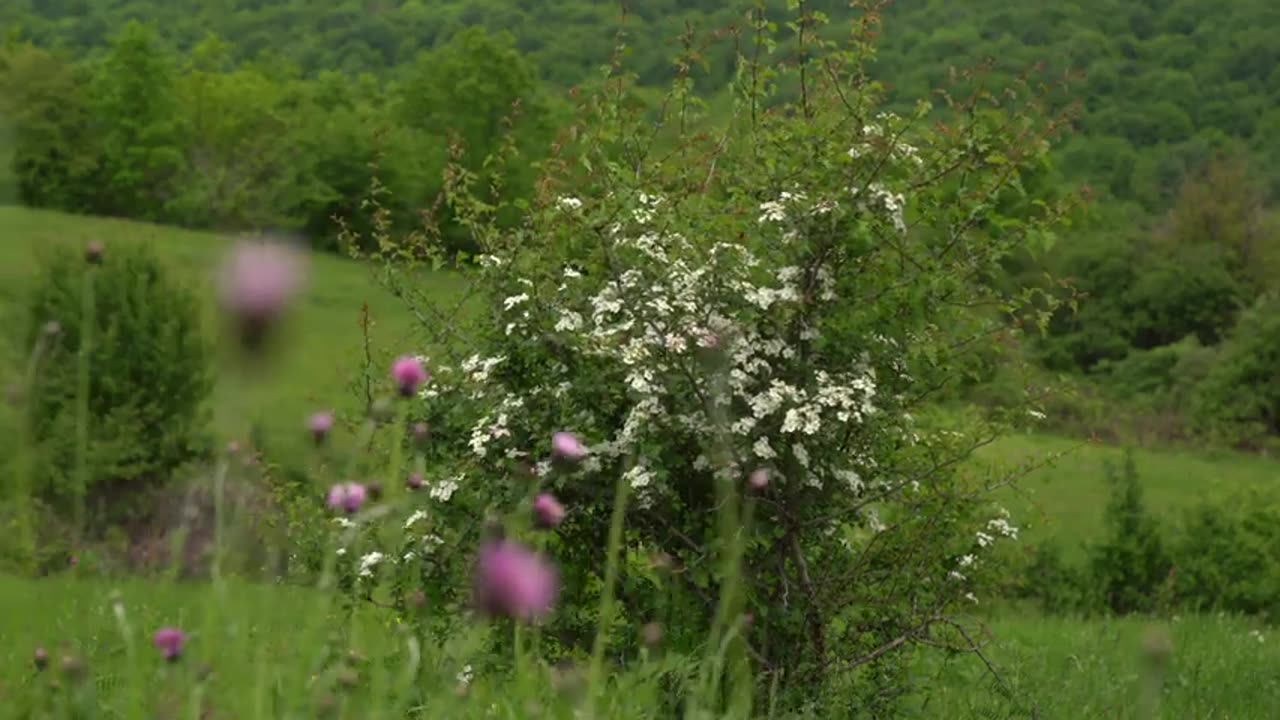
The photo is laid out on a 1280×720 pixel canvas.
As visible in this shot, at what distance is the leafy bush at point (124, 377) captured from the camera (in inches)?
933

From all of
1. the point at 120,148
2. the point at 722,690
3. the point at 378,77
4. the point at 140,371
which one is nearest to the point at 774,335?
Answer: the point at 722,690

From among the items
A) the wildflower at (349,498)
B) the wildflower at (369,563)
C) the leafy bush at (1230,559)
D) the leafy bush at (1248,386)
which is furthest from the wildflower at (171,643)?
the leafy bush at (1248,386)

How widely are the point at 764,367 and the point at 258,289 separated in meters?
4.01

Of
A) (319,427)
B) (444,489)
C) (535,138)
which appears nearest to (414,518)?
(444,489)

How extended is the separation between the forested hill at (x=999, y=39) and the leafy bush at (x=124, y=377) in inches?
2116

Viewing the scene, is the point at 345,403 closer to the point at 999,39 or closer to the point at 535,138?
the point at 535,138

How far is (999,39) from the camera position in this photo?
3258 inches

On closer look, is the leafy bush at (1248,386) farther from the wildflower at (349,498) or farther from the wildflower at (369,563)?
the wildflower at (349,498)

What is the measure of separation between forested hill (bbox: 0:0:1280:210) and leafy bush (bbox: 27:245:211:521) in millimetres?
53759

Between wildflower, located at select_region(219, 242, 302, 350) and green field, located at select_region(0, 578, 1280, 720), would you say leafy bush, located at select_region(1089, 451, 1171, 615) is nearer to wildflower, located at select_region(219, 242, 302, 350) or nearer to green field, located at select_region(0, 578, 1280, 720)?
green field, located at select_region(0, 578, 1280, 720)

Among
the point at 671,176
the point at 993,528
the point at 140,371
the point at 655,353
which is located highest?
the point at 671,176

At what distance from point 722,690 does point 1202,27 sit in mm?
105715

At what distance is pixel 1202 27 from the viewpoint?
4016 inches

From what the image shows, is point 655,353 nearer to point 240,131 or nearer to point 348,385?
point 348,385
